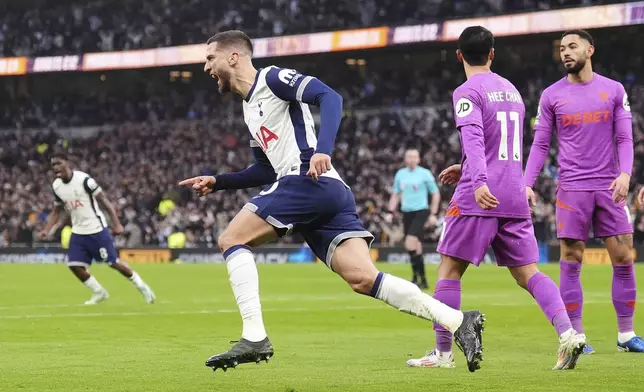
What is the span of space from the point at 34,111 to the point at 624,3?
105ft

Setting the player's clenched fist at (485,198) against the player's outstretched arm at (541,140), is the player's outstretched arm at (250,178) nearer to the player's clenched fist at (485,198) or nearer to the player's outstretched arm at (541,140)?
the player's clenched fist at (485,198)

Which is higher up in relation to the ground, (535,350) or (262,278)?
(535,350)

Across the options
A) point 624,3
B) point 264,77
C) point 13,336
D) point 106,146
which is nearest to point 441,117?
point 624,3

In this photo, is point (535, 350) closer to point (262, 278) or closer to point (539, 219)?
point (262, 278)

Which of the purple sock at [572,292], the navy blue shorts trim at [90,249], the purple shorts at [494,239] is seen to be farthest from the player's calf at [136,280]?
the purple shorts at [494,239]

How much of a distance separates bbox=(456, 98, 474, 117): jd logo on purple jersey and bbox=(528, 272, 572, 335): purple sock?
Answer: 127 centimetres

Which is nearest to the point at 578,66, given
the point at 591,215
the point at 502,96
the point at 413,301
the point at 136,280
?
the point at 591,215

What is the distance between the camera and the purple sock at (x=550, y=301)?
797 centimetres

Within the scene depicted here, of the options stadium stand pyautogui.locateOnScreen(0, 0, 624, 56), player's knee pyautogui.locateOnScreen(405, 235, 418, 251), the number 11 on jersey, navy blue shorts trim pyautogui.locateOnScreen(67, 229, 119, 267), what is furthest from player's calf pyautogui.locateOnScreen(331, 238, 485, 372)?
stadium stand pyautogui.locateOnScreen(0, 0, 624, 56)

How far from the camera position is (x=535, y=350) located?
394 inches

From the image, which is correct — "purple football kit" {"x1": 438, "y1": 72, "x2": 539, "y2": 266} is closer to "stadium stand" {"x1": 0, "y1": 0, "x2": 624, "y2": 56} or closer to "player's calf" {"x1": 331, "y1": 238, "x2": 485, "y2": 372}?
"player's calf" {"x1": 331, "y1": 238, "x2": 485, "y2": 372}

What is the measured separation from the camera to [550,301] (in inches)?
318

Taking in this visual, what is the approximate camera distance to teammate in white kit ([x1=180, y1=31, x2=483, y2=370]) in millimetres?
7258

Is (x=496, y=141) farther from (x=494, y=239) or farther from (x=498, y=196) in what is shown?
(x=494, y=239)
